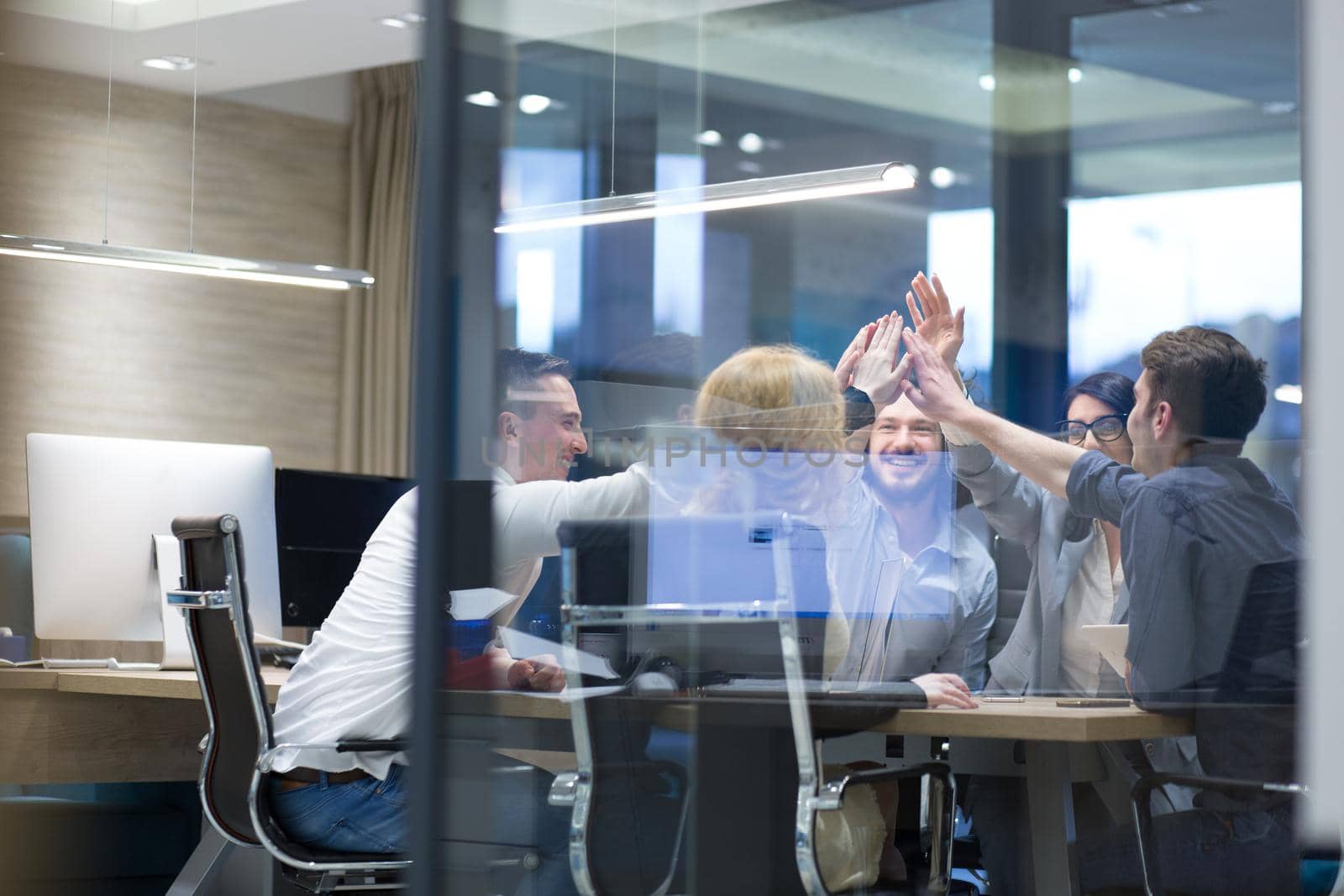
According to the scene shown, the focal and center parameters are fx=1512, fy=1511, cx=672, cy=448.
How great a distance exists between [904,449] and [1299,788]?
0.53 metres

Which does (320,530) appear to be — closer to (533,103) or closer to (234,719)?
(234,719)

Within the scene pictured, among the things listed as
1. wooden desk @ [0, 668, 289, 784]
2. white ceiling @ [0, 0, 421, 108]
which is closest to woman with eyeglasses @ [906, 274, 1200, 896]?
wooden desk @ [0, 668, 289, 784]

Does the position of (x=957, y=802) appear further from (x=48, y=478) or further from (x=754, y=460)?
(x=48, y=478)

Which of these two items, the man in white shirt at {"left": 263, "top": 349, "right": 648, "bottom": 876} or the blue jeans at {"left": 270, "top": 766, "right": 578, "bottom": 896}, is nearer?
the man in white shirt at {"left": 263, "top": 349, "right": 648, "bottom": 876}

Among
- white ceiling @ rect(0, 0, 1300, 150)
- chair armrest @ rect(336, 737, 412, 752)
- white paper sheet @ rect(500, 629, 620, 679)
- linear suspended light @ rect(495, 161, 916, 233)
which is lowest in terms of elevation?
chair armrest @ rect(336, 737, 412, 752)

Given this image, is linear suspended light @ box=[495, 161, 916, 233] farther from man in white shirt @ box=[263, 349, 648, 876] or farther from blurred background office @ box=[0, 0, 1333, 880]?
man in white shirt @ box=[263, 349, 648, 876]

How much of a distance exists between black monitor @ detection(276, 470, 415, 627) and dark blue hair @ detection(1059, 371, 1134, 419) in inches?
97.2

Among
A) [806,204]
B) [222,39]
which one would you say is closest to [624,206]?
[806,204]

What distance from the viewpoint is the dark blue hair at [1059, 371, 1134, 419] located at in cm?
153

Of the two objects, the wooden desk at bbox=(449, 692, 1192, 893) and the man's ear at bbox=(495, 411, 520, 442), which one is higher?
the man's ear at bbox=(495, 411, 520, 442)

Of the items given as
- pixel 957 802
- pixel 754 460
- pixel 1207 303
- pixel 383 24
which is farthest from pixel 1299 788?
pixel 383 24

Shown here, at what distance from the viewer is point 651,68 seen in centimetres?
158

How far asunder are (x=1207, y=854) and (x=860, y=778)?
345 millimetres

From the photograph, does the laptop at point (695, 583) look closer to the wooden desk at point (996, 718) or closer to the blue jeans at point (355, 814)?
the wooden desk at point (996, 718)
